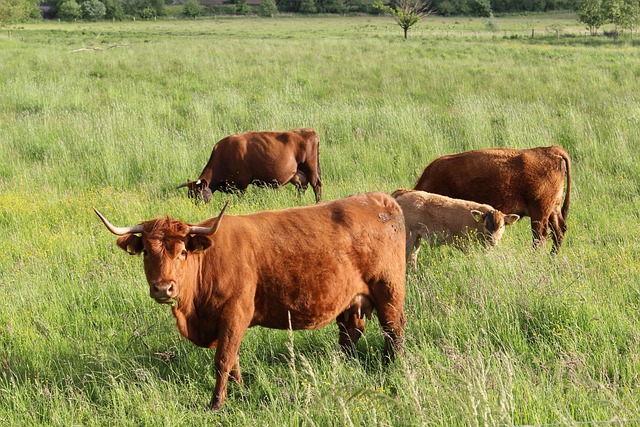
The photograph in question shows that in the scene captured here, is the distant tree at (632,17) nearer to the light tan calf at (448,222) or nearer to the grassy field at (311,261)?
the grassy field at (311,261)

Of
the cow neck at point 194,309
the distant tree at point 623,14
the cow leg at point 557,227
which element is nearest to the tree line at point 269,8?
the distant tree at point 623,14

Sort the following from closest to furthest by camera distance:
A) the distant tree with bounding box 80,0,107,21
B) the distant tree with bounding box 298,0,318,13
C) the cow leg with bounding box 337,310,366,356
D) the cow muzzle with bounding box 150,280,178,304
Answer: the cow muzzle with bounding box 150,280,178,304, the cow leg with bounding box 337,310,366,356, the distant tree with bounding box 80,0,107,21, the distant tree with bounding box 298,0,318,13

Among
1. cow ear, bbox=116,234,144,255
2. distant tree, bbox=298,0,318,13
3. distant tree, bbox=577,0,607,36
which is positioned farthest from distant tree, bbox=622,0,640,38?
distant tree, bbox=298,0,318,13

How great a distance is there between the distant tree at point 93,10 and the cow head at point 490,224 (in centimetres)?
10033

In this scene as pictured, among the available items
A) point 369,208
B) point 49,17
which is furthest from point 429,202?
point 49,17

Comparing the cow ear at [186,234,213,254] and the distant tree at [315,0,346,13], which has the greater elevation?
the distant tree at [315,0,346,13]

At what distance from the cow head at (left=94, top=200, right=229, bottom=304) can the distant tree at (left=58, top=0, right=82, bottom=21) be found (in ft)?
341

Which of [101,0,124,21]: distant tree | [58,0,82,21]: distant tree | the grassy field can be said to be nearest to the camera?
the grassy field

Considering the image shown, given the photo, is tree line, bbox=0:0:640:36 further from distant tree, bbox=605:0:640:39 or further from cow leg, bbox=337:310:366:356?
cow leg, bbox=337:310:366:356

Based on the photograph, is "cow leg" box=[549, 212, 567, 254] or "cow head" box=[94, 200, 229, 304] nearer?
"cow head" box=[94, 200, 229, 304]

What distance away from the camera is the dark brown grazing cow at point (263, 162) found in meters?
9.83

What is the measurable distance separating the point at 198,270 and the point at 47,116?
1095cm

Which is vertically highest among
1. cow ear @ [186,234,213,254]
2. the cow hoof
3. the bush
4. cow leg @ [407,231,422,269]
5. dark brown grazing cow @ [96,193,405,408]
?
the bush

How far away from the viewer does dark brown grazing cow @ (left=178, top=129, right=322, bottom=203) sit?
32.2 ft
